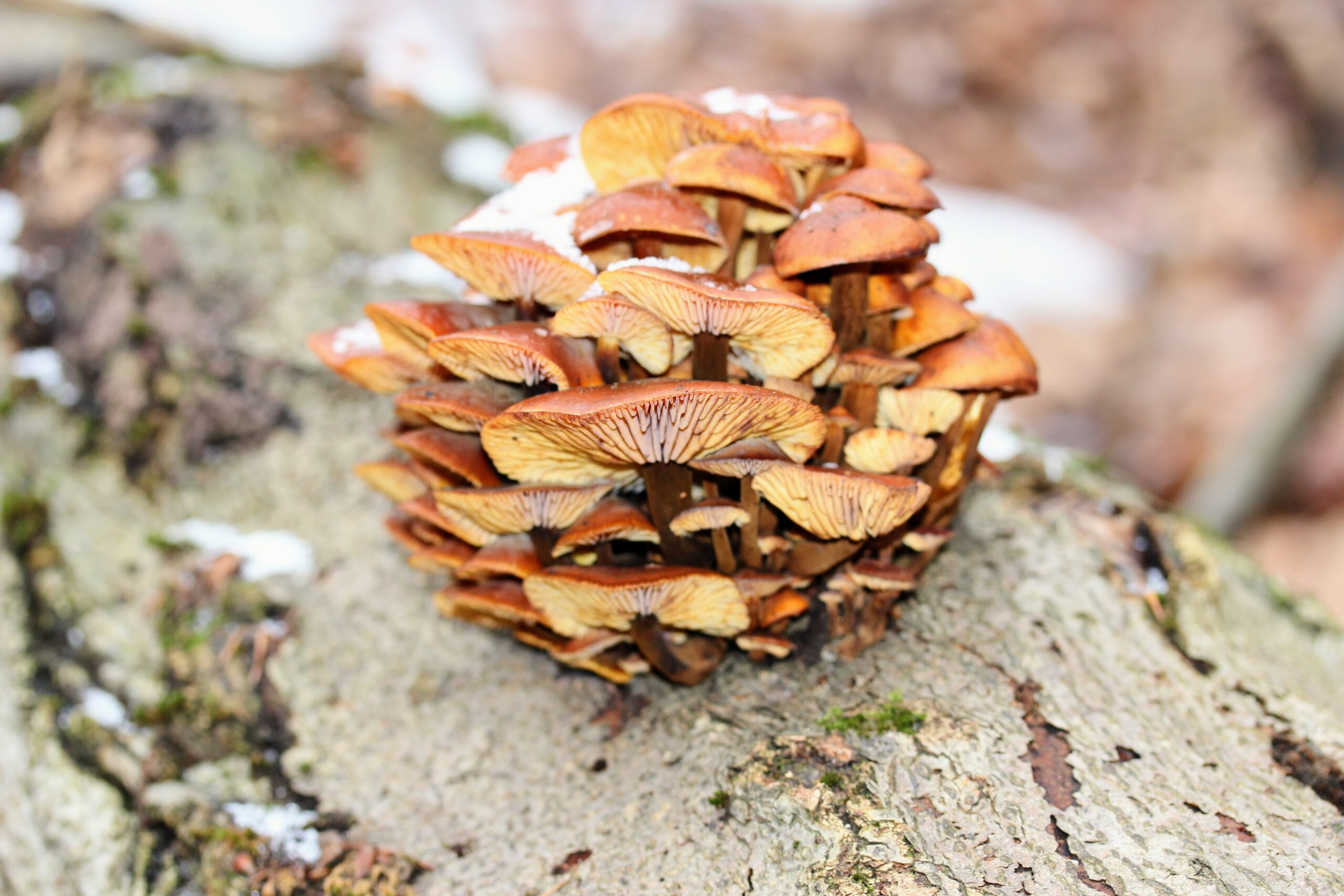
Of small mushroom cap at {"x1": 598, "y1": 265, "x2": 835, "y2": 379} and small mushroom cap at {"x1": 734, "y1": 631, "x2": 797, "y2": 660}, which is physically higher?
small mushroom cap at {"x1": 598, "y1": 265, "x2": 835, "y2": 379}

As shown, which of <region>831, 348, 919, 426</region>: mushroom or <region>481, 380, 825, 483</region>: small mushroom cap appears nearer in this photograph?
<region>481, 380, 825, 483</region>: small mushroom cap

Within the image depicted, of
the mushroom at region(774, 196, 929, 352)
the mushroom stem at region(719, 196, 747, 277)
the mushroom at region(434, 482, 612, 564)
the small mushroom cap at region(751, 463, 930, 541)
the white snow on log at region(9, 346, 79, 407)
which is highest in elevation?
the mushroom at region(774, 196, 929, 352)

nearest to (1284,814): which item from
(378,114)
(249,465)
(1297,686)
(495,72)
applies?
(1297,686)

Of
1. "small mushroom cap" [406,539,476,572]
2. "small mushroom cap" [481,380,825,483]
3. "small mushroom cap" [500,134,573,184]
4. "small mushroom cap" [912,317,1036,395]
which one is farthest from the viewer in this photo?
"small mushroom cap" [500,134,573,184]

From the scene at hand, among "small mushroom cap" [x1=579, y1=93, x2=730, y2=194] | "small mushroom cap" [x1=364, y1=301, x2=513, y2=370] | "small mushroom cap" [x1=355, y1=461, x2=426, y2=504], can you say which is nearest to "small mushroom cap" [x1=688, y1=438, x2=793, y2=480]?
"small mushroom cap" [x1=364, y1=301, x2=513, y2=370]

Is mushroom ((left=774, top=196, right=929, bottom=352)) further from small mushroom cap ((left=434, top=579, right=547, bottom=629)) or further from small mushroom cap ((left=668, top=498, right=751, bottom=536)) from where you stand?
small mushroom cap ((left=434, top=579, right=547, bottom=629))

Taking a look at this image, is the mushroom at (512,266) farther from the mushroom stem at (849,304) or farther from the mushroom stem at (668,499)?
the mushroom stem at (849,304)

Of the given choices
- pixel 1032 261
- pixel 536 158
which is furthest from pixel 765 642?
pixel 1032 261
